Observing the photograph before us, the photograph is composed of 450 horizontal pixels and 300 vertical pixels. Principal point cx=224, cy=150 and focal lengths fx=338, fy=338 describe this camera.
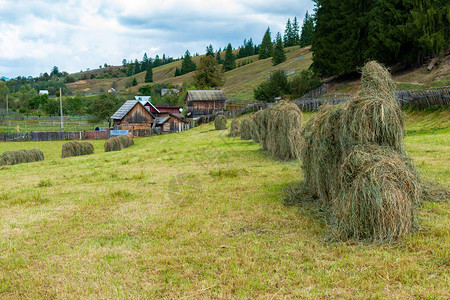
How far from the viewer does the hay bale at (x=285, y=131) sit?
1521 centimetres

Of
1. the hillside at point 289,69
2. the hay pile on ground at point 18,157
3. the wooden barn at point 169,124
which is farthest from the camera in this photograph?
the wooden barn at point 169,124

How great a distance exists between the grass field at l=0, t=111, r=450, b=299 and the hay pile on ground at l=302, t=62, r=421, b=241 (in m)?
0.43

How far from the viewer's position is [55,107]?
103 metres

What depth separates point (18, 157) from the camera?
2605 cm

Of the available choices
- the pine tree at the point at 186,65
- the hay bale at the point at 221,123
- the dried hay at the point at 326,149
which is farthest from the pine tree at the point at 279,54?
the dried hay at the point at 326,149

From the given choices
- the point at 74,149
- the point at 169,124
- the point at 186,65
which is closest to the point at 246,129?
the point at 74,149

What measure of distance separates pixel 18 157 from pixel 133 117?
33.7m

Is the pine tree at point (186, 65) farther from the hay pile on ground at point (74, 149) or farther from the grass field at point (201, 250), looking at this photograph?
the grass field at point (201, 250)

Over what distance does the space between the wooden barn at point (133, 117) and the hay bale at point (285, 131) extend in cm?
4530

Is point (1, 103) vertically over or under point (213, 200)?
over

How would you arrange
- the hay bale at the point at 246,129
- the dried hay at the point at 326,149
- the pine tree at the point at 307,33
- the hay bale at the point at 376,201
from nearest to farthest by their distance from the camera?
the hay bale at the point at 376,201 → the dried hay at the point at 326,149 → the hay bale at the point at 246,129 → the pine tree at the point at 307,33

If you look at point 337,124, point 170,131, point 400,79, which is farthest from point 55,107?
point 337,124

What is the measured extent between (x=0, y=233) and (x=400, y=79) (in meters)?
45.5

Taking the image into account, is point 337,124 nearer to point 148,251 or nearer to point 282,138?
point 148,251
